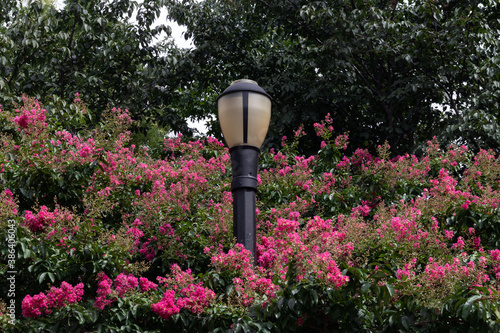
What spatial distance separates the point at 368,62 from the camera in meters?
8.54

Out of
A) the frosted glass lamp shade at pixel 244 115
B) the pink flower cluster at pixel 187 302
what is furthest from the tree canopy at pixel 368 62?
the pink flower cluster at pixel 187 302

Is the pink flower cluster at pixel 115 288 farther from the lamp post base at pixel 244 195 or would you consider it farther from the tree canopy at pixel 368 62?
the tree canopy at pixel 368 62

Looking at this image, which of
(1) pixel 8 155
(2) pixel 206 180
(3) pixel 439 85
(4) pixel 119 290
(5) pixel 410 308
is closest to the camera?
(5) pixel 410 308

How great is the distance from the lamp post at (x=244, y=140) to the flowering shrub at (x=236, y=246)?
0.17 meters

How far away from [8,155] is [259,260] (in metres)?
2.59

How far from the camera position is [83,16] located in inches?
320

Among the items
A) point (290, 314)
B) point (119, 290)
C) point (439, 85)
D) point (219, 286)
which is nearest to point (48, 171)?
point (119, 290)

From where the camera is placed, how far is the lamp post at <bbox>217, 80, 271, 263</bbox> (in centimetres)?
344

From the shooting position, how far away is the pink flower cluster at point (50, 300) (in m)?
3.66

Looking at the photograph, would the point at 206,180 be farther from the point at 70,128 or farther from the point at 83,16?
the point at 83,16

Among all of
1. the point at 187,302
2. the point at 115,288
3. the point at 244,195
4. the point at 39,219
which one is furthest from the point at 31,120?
the point at 244,195

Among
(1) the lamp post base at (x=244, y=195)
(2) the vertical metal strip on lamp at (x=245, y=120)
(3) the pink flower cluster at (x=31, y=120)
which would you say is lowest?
(1) the lamp post base at (x=244, y=195)

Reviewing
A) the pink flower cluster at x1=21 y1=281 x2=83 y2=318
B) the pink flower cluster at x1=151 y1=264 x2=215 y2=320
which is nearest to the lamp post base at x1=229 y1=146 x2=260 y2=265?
the pink flower cluster at x1=151 y1=264 x2=215 y2=320

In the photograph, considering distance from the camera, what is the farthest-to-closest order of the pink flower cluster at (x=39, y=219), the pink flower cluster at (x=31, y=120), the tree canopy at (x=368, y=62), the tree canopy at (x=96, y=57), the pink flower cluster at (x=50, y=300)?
the tree canopy at (x=96, y=57) → the tree canopy at (x=368, y=62) → the pink flower cluster at (x=31, y=120) → the pink flower cluster at (x=39, y=219) → the pink flower cluster at (x=50, y=300)
